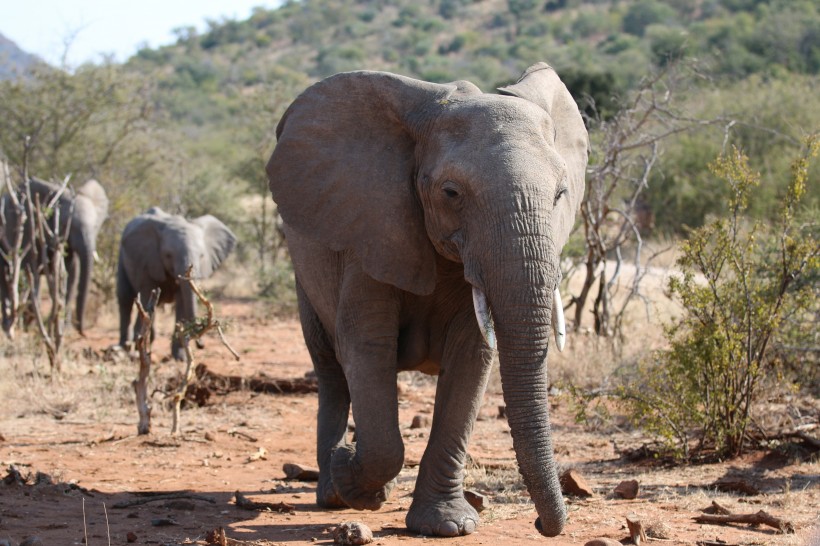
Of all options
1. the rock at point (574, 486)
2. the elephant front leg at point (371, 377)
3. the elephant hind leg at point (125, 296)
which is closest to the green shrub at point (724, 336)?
the rock at point (574, 486)

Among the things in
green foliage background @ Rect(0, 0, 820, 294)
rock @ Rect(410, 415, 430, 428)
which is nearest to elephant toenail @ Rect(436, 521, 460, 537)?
rock @ Rect(410, 415, 430, 428)

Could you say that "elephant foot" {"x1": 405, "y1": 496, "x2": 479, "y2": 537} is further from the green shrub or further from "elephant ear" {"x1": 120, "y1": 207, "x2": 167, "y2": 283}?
"elephant ear" {"x1": 120, "y1": 207, "x2": 167, "y2": 283}

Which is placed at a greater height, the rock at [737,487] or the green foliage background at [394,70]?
the green foliage background at [394,70]

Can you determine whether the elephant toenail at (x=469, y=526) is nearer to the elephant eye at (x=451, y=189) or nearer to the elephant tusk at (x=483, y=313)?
the elephant tusk at (x=483, y=313)

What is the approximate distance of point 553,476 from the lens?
4.36 meters

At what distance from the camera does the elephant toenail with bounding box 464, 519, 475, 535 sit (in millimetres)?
5109

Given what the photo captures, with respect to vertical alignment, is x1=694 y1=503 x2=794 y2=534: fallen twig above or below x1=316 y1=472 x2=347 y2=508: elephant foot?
above

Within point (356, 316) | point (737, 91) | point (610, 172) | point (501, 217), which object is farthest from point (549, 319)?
point (737, 91)

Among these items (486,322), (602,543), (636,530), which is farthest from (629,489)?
(486,322)

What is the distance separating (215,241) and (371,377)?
8502 millimetres

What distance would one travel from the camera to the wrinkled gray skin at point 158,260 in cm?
1202

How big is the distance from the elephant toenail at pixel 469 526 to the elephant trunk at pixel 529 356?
779 millimetres

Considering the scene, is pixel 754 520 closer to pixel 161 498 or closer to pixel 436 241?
pixel 436 241

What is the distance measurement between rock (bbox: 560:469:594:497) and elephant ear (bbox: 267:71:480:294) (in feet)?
4.93
